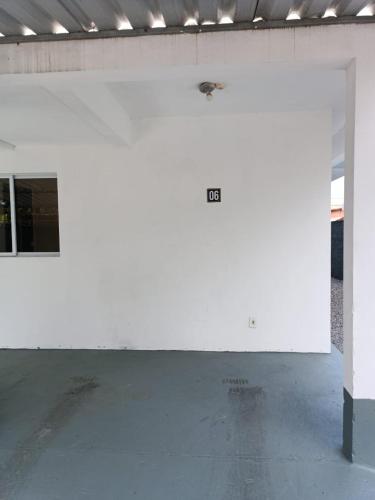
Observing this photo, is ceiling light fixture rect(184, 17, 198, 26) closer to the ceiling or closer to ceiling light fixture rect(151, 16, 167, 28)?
ceiling light fixture rect(151, 16, 167, 28)

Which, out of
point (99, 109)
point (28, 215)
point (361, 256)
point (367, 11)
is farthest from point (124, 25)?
point (28, 215)

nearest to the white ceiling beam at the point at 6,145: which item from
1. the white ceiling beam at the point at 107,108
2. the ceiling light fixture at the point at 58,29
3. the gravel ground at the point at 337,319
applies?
the white ceiling beam at the point at 107,108

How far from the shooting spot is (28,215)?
3.69m

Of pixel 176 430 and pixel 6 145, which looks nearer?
pixel 176 430

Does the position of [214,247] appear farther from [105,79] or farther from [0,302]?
[0,302]

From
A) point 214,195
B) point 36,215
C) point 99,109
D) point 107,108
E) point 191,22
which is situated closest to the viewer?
point 191,22

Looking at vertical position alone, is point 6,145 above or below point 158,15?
below

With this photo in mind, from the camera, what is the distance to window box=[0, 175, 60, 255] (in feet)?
11.9

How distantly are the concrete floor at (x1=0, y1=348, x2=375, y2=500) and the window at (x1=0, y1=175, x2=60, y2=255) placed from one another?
4.27 feet

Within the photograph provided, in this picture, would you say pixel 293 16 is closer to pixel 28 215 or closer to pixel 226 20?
pixel 226 20

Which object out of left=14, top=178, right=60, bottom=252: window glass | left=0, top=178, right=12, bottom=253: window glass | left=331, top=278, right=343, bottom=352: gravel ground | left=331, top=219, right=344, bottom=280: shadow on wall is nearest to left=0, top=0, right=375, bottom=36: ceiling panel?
left=14, top=178, right=60, bottom=252: window glass

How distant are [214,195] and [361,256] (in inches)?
72.7

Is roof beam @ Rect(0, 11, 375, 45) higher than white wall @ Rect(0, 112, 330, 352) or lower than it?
higher

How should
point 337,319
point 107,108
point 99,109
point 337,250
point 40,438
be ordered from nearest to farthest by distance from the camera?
1. point 40,438
2. point 99,109
3. point 107,108
4. point 337,319
5. point 337,250
